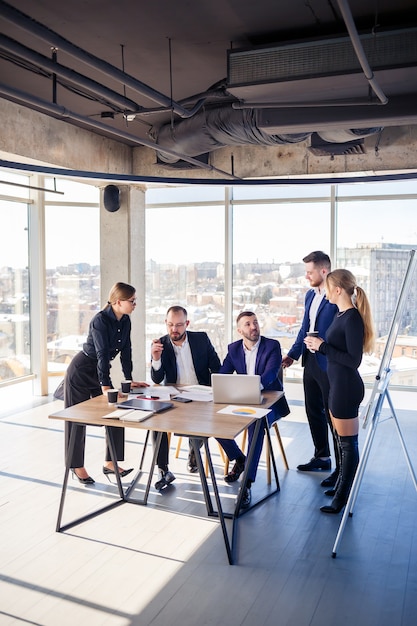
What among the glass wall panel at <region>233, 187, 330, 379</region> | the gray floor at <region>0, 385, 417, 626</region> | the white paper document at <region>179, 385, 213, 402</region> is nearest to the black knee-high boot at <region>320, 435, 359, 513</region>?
the gray floor at <region>0, 385, 417, 626</region>

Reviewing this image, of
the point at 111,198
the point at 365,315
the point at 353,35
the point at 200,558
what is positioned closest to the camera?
the point at 353,35

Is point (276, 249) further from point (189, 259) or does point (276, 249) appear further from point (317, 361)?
point (317, 361)

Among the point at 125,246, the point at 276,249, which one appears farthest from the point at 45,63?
the point at 276,249

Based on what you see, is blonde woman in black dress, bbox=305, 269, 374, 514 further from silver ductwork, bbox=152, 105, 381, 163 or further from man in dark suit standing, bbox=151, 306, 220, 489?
silver ductwork, bbox=152, 105, 381, 163

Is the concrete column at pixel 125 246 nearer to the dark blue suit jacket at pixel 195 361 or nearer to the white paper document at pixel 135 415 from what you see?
the dark blue suit jacket at pixel 195 361

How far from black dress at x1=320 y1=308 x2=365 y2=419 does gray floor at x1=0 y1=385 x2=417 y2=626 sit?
0.89m

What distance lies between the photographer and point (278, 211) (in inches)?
394

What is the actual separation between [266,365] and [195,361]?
0.71 meters

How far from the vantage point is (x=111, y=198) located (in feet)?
30.0

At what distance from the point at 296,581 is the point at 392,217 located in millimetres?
6802

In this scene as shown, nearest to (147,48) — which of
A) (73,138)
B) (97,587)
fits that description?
(73,138)

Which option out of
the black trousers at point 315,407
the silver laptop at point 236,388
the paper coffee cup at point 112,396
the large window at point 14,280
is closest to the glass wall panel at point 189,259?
the large window at point 14,280

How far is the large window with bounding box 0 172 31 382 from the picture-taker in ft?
29.6

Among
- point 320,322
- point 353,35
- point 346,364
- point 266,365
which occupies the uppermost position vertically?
point 353,35
